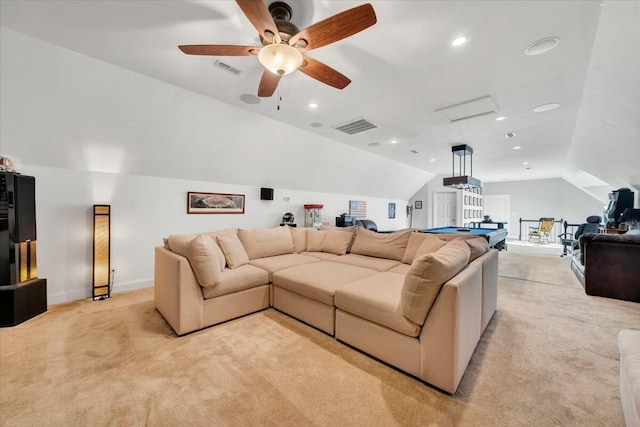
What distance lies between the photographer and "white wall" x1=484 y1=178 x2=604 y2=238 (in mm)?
9570

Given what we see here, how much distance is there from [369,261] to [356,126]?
2503 mm

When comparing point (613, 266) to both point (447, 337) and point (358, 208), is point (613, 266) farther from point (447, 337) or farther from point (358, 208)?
point (358, 208)

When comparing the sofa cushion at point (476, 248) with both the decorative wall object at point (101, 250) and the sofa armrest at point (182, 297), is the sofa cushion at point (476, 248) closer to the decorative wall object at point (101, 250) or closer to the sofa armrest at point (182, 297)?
the sofa armrest at point (182, 297)

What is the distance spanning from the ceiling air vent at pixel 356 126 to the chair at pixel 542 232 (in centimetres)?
885

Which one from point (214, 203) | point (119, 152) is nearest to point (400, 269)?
point (214, 203)

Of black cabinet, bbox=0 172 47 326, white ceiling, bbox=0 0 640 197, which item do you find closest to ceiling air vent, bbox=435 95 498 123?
white ceiling, bbox=0 0 640 197

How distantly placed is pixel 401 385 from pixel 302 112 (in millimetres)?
3637

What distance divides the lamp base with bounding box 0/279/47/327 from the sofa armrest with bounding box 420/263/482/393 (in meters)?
3.86

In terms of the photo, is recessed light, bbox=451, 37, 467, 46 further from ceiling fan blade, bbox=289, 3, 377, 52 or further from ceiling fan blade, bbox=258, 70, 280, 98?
ceiling fan blade, bbox=258, 70, 280, 98

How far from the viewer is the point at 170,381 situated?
69.1 inches

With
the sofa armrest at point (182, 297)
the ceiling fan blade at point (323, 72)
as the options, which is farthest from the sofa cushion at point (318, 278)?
the ceiling fan blade at point (323, 72)

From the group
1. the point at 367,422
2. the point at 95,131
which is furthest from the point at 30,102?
the point at 367,422

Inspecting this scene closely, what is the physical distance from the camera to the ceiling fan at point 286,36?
1588mm

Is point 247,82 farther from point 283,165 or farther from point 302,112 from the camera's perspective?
point 283,165
